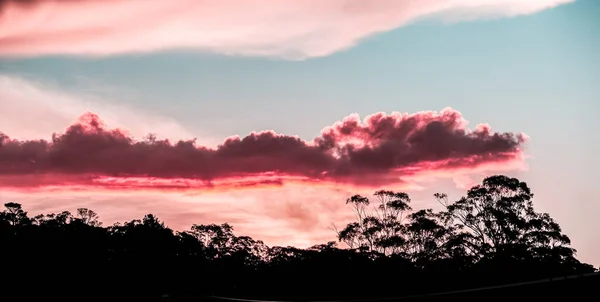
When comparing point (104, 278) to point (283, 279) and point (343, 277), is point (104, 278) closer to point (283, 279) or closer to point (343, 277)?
point (283, 279)

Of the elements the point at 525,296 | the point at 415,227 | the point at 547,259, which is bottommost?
the point at 525,296

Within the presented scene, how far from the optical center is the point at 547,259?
50.9m

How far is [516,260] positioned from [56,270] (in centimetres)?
4118

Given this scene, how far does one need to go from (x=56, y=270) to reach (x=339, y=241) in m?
31.3

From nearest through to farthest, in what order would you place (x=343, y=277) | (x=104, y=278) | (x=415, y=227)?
1. (x=104, y=278)
2. (x=343, y=277)
3. (x=415, y=227)

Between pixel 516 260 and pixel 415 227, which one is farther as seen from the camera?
pixel 415 227

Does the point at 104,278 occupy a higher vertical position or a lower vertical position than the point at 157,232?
lower

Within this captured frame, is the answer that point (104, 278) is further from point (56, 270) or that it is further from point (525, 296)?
point (525, 296)

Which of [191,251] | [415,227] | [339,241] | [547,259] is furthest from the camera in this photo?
[191,251]

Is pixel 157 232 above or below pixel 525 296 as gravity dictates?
above

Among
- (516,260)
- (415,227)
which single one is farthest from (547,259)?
(415,227)

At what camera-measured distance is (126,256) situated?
2579 inches

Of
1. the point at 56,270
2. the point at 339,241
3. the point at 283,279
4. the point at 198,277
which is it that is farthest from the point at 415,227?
the point at 56,270

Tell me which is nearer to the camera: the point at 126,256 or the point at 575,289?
the point at 575,289
